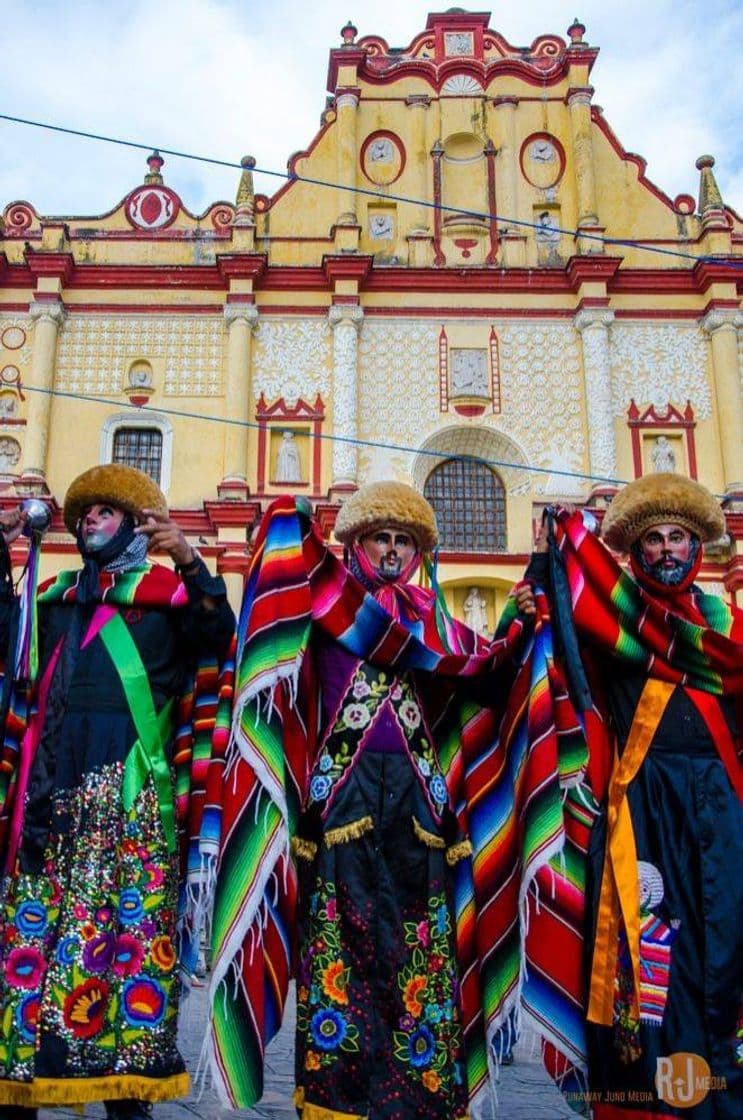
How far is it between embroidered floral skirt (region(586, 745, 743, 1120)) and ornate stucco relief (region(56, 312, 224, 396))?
42.6ft

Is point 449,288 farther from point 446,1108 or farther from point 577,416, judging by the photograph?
point 446,1108

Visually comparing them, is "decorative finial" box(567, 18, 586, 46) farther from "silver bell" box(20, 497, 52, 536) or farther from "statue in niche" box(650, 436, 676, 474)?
"silver bell" box(20, 497, 52, 536)

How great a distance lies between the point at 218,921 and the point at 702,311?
14.3 meters

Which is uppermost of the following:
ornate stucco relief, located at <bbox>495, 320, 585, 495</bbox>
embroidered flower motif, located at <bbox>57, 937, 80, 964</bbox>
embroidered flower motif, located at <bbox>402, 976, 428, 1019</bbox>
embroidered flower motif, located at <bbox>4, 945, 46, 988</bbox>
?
ornate stucco relief, located at <bbox>495, 320, 585, 495</bbox>

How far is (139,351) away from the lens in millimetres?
15383

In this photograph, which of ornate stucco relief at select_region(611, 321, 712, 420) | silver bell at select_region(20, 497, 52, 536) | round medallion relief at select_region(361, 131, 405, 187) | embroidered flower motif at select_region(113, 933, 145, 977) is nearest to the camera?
embroidered flower motif at select_region(113, 933, 145, 977)

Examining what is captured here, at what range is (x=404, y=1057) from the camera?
9.26 feet

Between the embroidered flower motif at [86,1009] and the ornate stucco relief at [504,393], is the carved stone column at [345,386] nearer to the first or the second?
the ornate stucco relief at [504,393]

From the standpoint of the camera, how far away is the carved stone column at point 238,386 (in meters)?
14.7

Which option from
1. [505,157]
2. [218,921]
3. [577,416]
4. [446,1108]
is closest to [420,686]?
[218,921]

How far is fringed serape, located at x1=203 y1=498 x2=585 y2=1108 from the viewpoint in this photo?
117 inches

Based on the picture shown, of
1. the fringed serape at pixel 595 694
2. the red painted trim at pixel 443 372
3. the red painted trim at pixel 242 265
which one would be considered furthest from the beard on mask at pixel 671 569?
the red painted trim at pixel 242 265

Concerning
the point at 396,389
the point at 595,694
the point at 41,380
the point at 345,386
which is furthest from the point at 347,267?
the point at 595,694

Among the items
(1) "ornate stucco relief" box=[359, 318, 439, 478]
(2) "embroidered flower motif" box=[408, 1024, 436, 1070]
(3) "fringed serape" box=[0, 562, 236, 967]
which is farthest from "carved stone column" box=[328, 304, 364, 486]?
(2) "embroidered flower motif" box=[408, 1024, 436, 1070]
